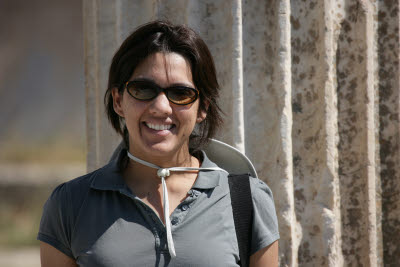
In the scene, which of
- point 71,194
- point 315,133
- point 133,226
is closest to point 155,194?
point 133,226

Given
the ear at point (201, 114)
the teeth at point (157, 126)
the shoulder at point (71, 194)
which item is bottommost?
the shoulder at point (71, 194)

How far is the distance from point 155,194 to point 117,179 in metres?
0.15

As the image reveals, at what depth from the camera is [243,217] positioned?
75.2 inches

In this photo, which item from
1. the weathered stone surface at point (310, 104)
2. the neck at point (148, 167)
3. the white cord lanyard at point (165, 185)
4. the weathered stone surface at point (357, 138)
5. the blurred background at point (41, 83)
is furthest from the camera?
the blurred background at point (41, 83)

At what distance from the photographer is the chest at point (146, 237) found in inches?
70.2

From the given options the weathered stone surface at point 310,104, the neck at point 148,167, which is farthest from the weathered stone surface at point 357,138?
the neck at point 148,167

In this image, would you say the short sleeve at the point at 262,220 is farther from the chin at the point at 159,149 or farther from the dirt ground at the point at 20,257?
the dirt ground at the point at 20,257

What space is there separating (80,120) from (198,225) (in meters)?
10.9

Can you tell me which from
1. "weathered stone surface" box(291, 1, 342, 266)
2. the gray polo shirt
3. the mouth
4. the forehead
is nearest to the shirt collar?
the gray polo shirt

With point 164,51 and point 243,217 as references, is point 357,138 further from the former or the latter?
point 164,51

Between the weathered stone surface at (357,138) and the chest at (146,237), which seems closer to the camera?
the chest at (146,237)

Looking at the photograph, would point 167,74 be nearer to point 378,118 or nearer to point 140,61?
point 140,61

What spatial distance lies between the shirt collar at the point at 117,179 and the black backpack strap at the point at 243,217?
3.6 inches

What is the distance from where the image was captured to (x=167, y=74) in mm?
1882
